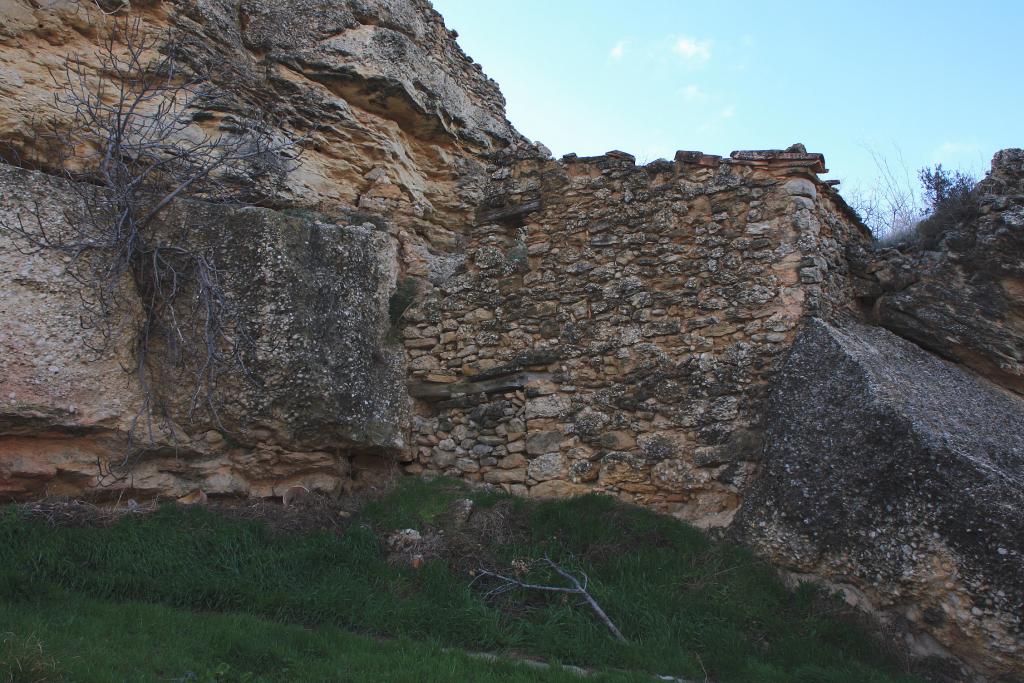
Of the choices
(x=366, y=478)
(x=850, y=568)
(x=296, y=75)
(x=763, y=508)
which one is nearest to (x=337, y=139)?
(x=296, y=75)

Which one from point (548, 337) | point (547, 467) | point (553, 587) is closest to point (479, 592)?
point (553, 587)

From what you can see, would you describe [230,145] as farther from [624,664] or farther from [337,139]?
[624,664]

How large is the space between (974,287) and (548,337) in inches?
115

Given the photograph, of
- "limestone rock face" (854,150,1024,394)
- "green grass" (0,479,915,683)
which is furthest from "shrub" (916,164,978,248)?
"green grass" (0,479,915,683)

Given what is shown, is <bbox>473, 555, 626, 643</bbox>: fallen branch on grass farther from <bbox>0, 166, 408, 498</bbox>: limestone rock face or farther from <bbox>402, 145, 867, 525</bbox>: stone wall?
<bbox>0, 166, 408, 498</bbox>: limestone rock face

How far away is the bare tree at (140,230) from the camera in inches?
218

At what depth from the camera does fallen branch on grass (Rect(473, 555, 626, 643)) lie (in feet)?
15.1

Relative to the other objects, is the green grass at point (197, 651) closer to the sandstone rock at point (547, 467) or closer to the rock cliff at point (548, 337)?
the rock cliff at point (548, 337)

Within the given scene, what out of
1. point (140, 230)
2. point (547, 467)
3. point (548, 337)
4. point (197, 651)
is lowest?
point (197, 651)

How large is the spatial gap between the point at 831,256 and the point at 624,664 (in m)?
3.22

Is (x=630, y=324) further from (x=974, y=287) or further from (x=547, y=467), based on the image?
(x=974, y=287)

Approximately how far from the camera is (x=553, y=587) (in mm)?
4730

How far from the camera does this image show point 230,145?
6.41 metres

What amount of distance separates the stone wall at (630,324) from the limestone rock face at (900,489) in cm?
29
